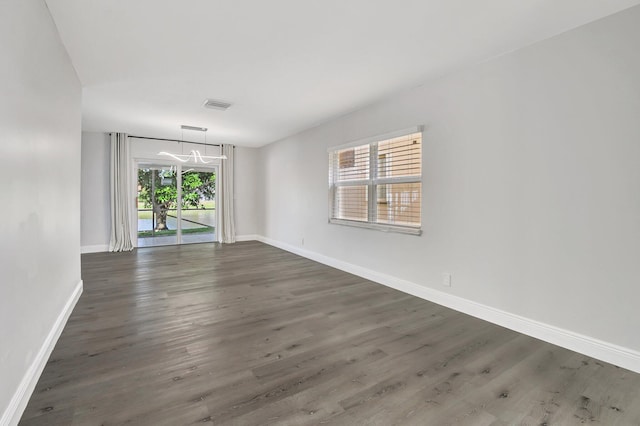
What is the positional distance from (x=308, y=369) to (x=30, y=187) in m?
2.12

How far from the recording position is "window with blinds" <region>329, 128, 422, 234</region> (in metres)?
3.81

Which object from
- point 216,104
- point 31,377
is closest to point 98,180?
point 216,104

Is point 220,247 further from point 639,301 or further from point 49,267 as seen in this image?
point 639,301

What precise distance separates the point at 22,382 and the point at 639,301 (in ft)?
12.9

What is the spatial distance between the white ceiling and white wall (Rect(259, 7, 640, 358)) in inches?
11.0

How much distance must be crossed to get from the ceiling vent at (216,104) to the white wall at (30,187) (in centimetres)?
167

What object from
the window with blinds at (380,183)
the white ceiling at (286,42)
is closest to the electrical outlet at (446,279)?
the window with blinds at (380,183)

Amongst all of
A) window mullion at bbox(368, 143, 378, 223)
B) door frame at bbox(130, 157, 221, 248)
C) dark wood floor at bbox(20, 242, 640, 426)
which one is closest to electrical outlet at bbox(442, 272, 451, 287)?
dark wood floor at bbox(20, 242, 640, 426)

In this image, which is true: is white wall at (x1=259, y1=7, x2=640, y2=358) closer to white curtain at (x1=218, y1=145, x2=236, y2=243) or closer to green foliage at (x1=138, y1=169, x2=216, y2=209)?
white curtain at (x1=218, y1=145, x2=236, y2=243)

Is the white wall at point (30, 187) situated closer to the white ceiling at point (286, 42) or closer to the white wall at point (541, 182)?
the white ceiling at point (286, 42)

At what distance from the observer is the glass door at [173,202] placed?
7.42 meters

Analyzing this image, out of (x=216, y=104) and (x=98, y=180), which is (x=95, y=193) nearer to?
(x=98, y=180)

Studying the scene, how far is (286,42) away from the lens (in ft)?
A: 8.85

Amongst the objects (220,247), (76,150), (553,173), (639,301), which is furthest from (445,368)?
(220,247)
